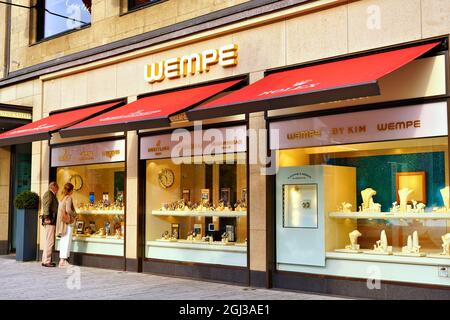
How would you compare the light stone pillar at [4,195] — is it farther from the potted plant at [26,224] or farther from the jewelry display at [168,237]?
the jewelry display at [168,237]

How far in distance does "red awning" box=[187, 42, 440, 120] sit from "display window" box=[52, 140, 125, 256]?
392cm

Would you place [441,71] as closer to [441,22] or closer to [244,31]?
[441,22]

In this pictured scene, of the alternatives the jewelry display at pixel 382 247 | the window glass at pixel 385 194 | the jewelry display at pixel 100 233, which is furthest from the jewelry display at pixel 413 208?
the jewelry display at pixel 100 233

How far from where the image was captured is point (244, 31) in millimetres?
9719

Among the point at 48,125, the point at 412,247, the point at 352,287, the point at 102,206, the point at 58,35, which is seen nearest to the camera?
the point at 412,247

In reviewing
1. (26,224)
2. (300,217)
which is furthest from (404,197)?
(26,224)

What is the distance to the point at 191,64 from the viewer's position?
10.5 m

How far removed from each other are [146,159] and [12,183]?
616 centimetres

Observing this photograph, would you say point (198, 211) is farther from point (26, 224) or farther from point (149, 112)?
point (26, 224)

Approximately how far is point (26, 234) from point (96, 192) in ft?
6.79

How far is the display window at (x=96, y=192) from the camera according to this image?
1189 cm

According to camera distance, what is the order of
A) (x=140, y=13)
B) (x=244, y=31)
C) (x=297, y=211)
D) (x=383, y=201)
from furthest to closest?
(x=140, y=13) < (x=244, y=31) < (x=297, y=211) < (x=383, y=201)

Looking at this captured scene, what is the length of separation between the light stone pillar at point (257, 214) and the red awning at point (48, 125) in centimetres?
384

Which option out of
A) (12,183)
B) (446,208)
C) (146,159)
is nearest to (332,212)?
(446,208)
